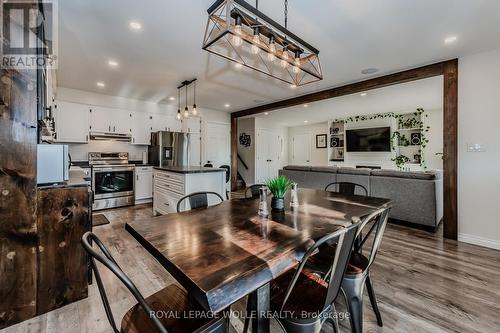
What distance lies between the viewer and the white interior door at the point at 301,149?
9.37 metres

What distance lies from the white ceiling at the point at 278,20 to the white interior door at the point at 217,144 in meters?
2.62

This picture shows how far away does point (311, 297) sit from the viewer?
1174mm

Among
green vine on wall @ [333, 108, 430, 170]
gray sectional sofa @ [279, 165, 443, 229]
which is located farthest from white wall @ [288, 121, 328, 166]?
gray sectional sofa @ [279, 165, 443, 229]

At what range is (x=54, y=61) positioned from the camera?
327cm

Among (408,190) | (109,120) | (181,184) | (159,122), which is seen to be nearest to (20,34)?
(181,184)

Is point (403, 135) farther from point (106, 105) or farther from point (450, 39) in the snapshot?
point (106, 105)

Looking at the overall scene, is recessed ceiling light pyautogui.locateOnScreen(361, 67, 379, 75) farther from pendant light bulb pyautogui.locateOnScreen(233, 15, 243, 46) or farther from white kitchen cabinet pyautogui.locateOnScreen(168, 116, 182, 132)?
white kitchen cabinet pyautogui.locateOnScreen(168, 116, 182, 132)

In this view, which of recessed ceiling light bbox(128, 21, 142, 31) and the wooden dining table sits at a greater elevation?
recessed ceiling light bbox(128, 21, 142, 31)

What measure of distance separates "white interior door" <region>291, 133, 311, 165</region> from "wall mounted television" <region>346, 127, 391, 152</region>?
188cm

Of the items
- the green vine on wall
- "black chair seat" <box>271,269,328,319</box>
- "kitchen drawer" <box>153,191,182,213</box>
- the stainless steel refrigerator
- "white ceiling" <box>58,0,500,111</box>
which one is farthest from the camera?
the green vine on wall

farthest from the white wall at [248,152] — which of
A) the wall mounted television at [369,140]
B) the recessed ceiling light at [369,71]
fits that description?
the recessed ceiling light at [369,71]

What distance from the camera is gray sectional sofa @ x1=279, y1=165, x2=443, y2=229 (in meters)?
3.42

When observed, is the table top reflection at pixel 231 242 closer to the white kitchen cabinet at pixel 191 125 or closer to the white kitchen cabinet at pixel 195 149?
the white kitchen cabinet at pixel 195 149

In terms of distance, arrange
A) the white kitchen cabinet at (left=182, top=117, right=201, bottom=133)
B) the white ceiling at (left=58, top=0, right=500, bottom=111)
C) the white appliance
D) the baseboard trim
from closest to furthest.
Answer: the white appliance, the white ceiling at (left=58, top=0, right=500, bottom=111), the baseboard trim, the white kitchen cabinet at (left=182, top=117, right=201, bottom=133)
